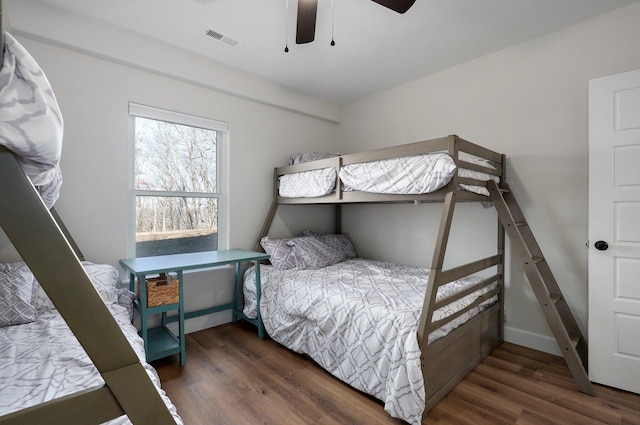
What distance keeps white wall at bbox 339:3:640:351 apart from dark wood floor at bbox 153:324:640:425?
0.54m

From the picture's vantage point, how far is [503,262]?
2.67 meters

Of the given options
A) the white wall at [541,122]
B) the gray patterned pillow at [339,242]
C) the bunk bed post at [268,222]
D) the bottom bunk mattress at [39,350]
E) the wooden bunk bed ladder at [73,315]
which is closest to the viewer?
the wooden bunk bed ladder at [73,315]

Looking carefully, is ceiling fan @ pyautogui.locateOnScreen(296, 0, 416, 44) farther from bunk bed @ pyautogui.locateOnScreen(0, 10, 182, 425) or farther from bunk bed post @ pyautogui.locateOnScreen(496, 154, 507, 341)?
bunk bed post @ pyautogui.locateOnScreen(496, 154, 507, 341)

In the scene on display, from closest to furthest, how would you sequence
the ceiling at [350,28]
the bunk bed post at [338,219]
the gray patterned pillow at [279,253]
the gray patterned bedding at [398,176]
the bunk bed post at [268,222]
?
the gray patterned bedding at [398,176] < the ceiling at [350,28] < the gray patterned pillow at [279,253] < the bunk bed post at [268,222] < the bunk bed post at [338,219]

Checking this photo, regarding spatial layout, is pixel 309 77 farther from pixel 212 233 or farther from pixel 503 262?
pixel 503 262

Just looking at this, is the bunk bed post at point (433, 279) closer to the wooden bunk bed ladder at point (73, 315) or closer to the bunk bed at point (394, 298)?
the bunk bed at point (394, 298)

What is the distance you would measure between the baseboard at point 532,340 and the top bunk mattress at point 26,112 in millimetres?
3209

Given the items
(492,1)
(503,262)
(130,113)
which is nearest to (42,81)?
(130,113)

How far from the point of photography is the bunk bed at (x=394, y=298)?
70.3 inches

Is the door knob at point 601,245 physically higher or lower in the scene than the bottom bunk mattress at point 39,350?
higher

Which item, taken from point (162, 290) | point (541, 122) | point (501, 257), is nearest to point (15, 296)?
point (162, 290)

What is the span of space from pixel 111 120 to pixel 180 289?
1.44 metres

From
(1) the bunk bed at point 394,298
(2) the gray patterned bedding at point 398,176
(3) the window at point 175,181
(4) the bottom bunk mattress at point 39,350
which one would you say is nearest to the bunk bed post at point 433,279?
(1) the bunk bed at point 394,298

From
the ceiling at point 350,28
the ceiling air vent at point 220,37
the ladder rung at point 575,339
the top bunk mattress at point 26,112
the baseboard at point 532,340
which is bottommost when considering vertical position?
the baseboard at point 532,340
